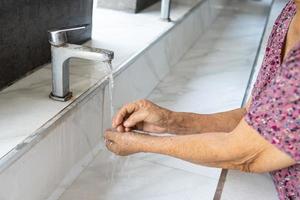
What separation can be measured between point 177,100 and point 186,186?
49cm

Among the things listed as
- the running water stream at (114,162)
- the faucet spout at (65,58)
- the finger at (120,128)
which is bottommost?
the running water stream at (114,162)

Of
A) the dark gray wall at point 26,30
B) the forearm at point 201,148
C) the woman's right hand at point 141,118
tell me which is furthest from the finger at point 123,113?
the dark gray wall at point 26,30

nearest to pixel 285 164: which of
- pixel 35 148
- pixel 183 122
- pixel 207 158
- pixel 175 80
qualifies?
pixel 207 158

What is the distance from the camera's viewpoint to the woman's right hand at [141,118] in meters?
0.85

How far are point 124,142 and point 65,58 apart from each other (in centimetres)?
26

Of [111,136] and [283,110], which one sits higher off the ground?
[283,110]

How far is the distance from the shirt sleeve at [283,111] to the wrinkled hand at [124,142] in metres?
0.26

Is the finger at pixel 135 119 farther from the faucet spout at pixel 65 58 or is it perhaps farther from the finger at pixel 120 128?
the faucet spout at pixel 65 58

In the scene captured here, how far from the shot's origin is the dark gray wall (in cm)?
94

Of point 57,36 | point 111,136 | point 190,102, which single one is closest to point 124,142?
point 111,136

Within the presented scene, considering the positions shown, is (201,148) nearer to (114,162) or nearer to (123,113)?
(123,113)

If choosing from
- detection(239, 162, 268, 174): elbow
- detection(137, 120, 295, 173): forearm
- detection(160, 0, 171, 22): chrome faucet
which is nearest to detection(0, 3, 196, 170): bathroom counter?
detection(160, 0, 171, 22): chrome faucet

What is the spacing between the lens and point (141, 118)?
0.87m

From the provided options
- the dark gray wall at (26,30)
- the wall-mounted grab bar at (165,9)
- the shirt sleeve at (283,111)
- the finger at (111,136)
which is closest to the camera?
the shirt sleeve at (283,111)
